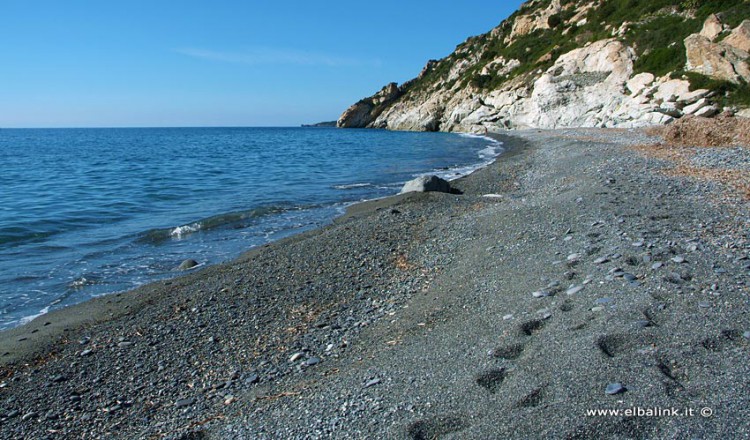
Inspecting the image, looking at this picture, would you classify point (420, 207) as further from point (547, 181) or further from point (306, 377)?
point (306, 377)

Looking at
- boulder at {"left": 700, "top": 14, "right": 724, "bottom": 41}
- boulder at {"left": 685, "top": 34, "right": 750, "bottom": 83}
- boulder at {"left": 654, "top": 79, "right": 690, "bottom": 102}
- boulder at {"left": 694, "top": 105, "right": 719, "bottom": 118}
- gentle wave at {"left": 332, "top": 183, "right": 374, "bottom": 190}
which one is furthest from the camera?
boulder at {"left": 700, "top": 14, "right": 724, "bottom": 41}

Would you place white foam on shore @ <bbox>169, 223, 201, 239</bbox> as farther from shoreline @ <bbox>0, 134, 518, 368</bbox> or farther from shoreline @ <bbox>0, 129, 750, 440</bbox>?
shoreline @ <bbox>0, 129, 750, 440</bbox>

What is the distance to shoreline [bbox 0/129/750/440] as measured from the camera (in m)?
4.46

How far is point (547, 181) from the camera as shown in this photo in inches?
704

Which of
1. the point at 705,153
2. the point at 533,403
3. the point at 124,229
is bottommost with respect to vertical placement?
the point at 124,229

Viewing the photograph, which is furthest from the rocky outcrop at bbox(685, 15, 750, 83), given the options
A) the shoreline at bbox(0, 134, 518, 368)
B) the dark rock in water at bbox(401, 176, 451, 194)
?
the shoreline at bbox(0, 134, 518, 368)

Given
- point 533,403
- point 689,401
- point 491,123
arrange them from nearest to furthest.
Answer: point 689,401, point 533,403, point 491,123

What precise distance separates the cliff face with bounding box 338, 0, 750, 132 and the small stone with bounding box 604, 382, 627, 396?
99.3 feet

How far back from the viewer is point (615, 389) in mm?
4324

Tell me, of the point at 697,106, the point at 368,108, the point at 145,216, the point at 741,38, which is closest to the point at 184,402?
the point at 145,216

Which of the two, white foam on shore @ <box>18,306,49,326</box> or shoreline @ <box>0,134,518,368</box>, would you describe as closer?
shoreline @ <box>0,134,518,368</box>

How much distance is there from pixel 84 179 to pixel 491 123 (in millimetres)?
48166

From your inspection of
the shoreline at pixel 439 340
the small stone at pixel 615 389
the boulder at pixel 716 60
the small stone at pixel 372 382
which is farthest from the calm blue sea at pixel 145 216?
the boulder at pixel 716 60

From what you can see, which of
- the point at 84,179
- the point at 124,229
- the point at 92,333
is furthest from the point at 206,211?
the point at 84,179
